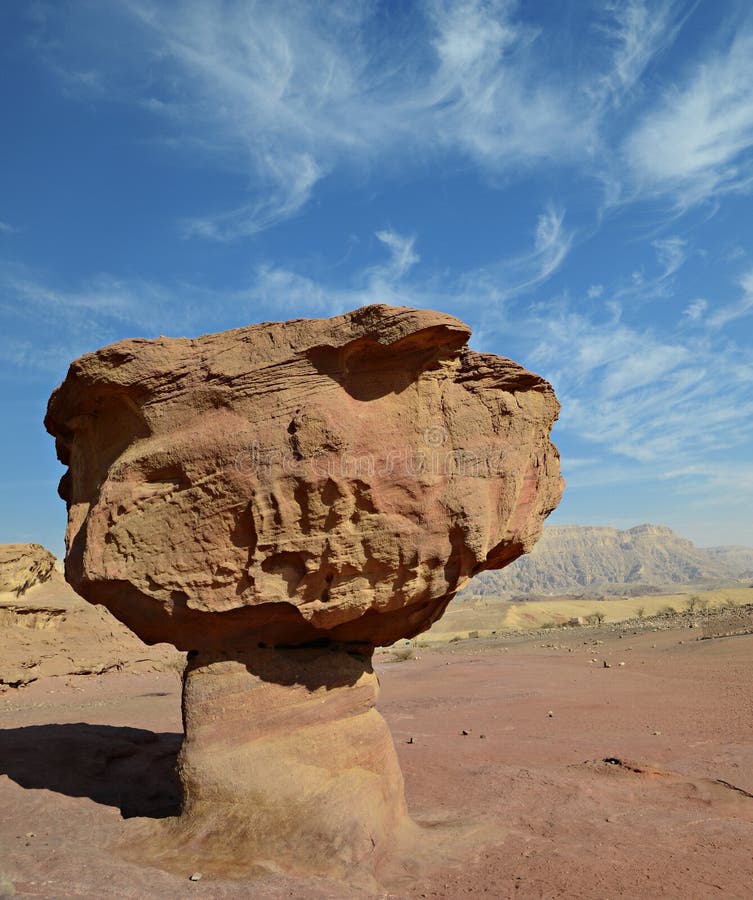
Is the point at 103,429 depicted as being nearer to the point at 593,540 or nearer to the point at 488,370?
the point at 488,370

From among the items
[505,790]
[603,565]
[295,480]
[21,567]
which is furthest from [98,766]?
[603,565]

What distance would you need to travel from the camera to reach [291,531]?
235 inches

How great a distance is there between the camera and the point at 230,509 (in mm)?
6066

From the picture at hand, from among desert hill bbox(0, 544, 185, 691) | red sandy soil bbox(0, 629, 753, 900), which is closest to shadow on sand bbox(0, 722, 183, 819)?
red sandy soil bbox(0, 629, 753, 900)

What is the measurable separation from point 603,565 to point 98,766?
14764 cm

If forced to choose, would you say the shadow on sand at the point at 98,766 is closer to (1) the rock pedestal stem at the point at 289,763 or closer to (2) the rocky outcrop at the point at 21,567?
(1) the rock pedestal stem at the point at 289,763

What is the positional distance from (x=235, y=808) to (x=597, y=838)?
3224mm

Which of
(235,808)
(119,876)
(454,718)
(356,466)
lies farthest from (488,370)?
(454,718)

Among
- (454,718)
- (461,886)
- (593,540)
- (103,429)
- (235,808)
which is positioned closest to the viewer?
(461,886)

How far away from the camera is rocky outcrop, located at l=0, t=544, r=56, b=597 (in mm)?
18344

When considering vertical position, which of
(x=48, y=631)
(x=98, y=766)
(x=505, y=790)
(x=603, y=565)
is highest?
(x=603, y=565)

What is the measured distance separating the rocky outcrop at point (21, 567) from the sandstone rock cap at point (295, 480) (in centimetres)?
1367

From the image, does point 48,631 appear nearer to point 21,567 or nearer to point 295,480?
point 21,567

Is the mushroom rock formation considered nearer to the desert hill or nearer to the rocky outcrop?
the desert hill
